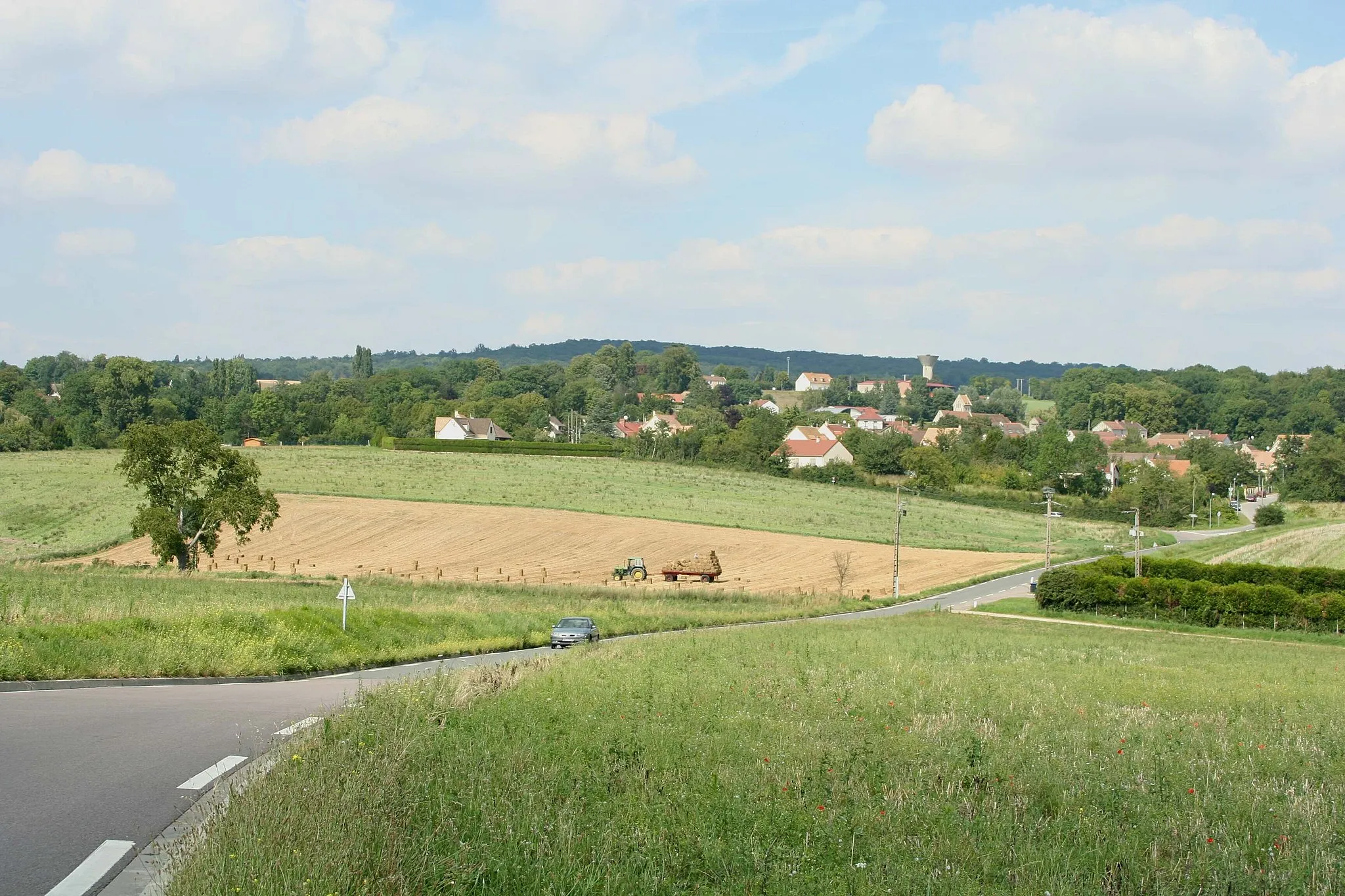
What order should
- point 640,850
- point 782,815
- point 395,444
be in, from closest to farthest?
point 640,850 < point 782,815 < point 395,444

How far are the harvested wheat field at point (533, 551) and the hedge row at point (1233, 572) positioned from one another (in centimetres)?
1206

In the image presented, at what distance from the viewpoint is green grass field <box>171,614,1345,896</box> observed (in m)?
7.86

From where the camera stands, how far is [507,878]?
7734mm

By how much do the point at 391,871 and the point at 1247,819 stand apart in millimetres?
6891

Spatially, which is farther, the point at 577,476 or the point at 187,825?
the point at 577,476

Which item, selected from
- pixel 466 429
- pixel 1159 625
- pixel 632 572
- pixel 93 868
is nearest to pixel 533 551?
pixel 632 572

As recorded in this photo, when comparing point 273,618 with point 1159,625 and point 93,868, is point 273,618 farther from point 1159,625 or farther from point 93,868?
point 1159,625

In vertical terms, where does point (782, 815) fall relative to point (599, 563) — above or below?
above

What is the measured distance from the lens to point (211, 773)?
11633 millimetres

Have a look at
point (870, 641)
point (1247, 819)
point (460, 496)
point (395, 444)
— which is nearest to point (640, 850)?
point (1247, 819)

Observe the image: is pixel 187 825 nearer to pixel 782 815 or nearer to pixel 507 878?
pixel 507 878

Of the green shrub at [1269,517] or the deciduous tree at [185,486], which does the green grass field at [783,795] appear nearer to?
the deciduous tree at [185,486]

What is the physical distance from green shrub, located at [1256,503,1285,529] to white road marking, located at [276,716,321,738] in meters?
117

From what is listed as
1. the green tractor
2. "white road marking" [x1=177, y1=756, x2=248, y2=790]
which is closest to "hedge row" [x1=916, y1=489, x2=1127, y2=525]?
the green tractor
